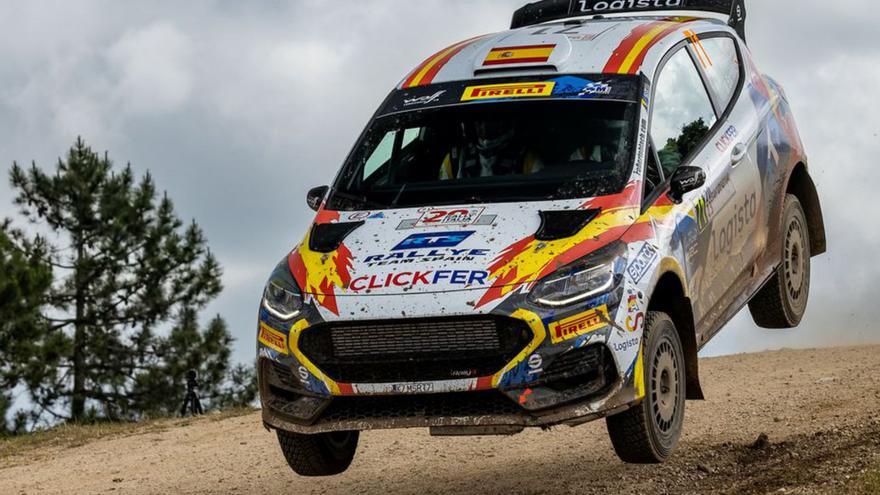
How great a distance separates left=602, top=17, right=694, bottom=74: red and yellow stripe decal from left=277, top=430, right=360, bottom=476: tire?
8.41ft

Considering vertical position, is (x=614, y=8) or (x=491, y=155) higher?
(x=614, y=8)

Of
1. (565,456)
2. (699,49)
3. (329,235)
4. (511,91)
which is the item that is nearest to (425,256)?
(329,235)

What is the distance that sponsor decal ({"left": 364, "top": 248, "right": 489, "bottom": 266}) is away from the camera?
22.6 feet

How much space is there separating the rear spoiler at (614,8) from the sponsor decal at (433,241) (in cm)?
431

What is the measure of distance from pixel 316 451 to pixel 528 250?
173 cm

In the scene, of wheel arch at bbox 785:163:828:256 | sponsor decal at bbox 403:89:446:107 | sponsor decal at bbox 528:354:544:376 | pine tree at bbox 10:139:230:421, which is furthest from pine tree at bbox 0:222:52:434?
sponsor decal at bbox 528:354:544:376

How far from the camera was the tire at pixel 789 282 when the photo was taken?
10.1 metres

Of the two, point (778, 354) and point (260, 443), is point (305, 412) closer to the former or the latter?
point (260, 443)

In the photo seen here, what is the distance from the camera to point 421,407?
6.98 m

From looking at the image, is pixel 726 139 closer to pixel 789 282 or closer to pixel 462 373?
pixel 789 282

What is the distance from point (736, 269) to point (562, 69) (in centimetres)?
172

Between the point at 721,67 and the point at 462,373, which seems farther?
the point at 721,67

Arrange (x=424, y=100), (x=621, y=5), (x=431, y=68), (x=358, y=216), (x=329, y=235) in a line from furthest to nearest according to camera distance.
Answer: (x=621, y=5), (x=431, y=68), (x=424, y=100), (x=358, y=216), (x=329, y=235)

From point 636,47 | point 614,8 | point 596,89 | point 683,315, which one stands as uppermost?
point 614,8
